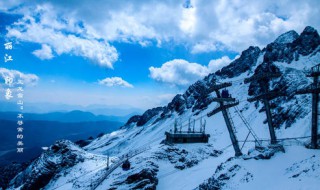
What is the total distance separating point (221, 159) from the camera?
35.5 metres

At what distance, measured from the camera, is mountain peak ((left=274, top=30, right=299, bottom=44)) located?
383ft

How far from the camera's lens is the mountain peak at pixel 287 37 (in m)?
117

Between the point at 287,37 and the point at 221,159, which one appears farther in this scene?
the point at 287,37

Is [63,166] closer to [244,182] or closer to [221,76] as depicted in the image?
[244,182]

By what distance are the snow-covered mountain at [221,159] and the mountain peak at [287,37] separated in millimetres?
448

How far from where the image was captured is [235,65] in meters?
138

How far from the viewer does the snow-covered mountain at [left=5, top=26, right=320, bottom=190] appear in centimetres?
2020

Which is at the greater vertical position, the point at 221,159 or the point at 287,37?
the point at 287,37

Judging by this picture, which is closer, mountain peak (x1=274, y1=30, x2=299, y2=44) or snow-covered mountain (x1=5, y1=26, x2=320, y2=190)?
snow-covered mountain (x1=5, y1=26, x2=320, y2=190)

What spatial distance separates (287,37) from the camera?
11906 cm

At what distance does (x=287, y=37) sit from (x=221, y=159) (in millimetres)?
106131

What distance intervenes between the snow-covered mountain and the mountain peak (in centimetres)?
45

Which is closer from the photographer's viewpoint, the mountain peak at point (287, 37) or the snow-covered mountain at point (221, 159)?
the snow-covered mountain at point (221, 159)

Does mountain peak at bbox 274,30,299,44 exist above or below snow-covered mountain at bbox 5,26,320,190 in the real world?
above
